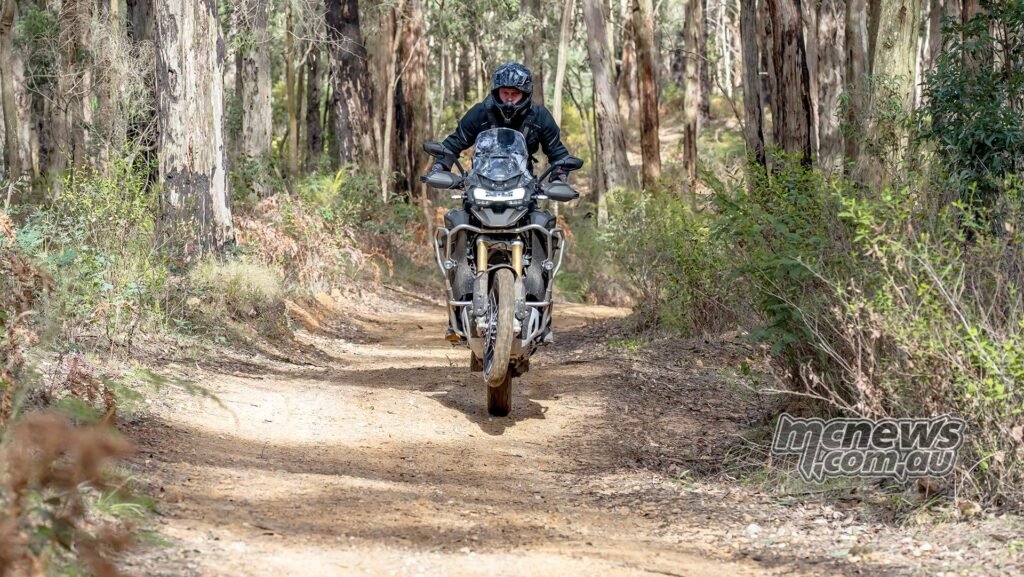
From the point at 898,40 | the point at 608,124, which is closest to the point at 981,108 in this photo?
the point at 898,40

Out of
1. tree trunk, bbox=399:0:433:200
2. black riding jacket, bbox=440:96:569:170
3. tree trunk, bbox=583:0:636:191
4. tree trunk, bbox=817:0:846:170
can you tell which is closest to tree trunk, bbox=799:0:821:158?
tree trunk, bbox=817:0:846:170

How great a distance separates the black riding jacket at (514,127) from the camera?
900cm

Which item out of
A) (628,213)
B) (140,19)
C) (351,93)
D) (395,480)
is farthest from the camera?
(351,93)

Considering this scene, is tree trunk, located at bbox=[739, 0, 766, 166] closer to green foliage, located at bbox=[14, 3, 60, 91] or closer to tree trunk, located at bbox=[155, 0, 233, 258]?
tree trunk, located at bbox=[155, 0, 233, 258]

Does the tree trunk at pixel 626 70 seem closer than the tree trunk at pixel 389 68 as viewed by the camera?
No

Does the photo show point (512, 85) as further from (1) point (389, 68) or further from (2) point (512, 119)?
(1) point (389, 68)

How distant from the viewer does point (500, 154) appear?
848 centimetres

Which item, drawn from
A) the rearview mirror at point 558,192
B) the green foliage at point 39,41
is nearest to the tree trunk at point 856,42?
the rearview mirror at point 558,192

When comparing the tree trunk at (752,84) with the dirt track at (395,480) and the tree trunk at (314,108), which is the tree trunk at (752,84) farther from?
the tree trunk at (314,108)

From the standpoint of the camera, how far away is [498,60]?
1692 inches

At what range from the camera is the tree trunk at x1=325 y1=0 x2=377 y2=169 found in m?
26.7

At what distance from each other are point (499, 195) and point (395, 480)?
7.87 ft

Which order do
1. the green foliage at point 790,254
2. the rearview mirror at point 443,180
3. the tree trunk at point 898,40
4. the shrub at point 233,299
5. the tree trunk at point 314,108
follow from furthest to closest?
the tree trunk at point 314,108 → the tree trunk at point 898,40 → the shrub at point 233,299 → the rearview mirror at point 443,180 → the green foliage at point 790,254

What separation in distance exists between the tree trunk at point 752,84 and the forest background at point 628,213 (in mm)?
70
